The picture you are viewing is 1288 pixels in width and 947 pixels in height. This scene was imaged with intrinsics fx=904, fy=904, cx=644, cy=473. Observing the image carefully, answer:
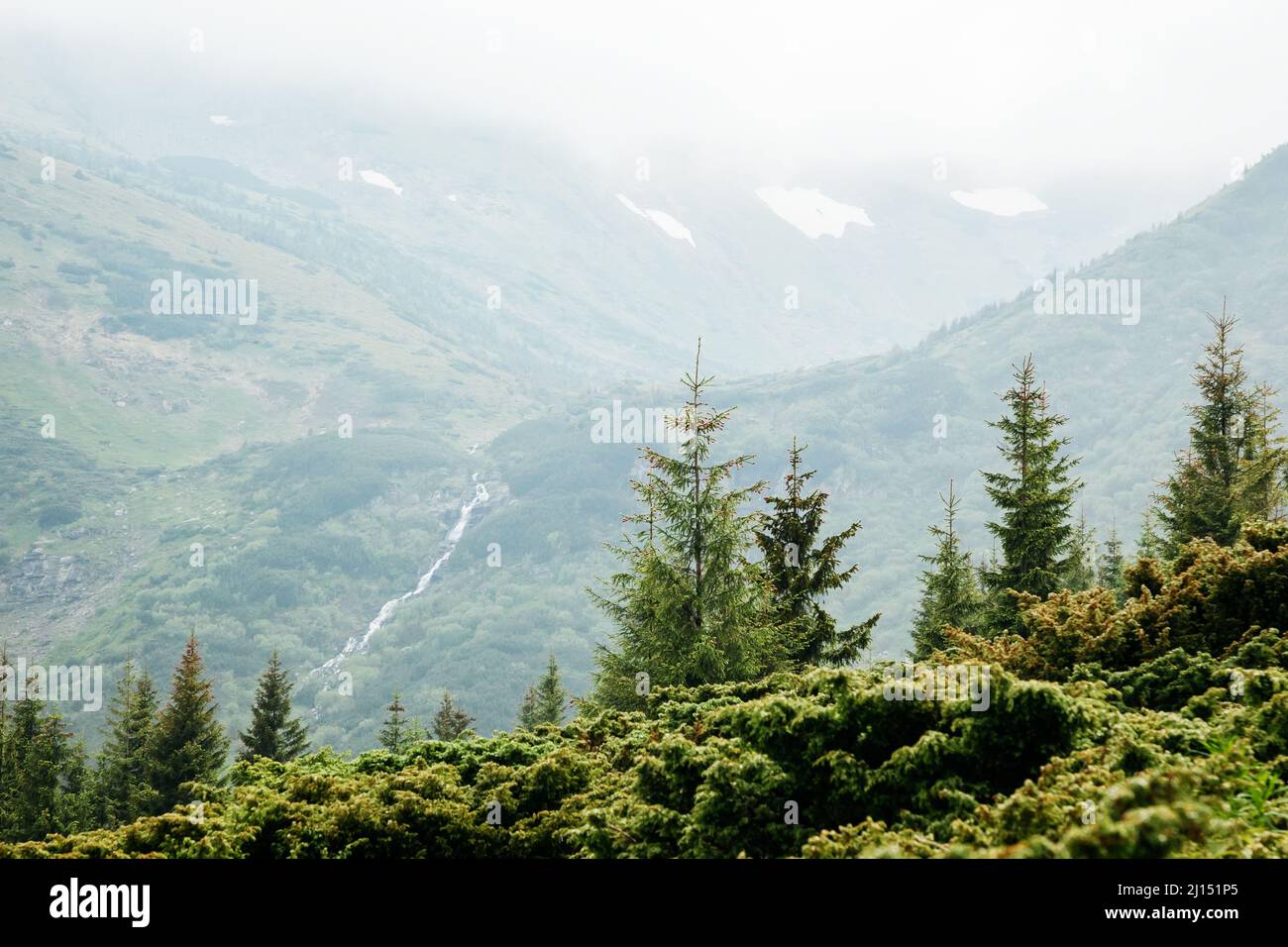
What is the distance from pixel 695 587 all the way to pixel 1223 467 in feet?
66.9

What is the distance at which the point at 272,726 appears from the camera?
50.2 metres

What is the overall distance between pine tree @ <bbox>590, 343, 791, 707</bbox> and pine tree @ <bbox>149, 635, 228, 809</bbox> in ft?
89.4

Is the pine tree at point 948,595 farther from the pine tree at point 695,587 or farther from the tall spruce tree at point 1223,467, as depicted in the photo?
the pine tree at point 695,587

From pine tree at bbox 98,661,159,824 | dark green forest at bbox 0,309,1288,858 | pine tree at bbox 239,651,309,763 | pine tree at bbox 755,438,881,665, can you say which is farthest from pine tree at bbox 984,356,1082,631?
pine tree at bbox 239,651,309,763

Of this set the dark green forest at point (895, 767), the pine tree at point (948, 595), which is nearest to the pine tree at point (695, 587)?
the dark green forest at point (895, 767)

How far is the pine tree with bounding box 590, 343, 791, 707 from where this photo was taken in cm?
2239

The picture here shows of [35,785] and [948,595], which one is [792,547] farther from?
[35,785]

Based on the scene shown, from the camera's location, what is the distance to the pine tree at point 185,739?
41500 millimetres

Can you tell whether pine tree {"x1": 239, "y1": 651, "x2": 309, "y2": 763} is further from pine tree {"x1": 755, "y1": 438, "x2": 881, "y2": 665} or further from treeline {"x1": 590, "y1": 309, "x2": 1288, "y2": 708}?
pine tree {"x1": 755, "y1": 438, "x2": 881, "y2": 665}

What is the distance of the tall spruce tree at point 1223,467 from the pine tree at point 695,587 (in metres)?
15.9

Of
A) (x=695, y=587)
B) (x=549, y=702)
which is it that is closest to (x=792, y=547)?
(x=695, y=587)
